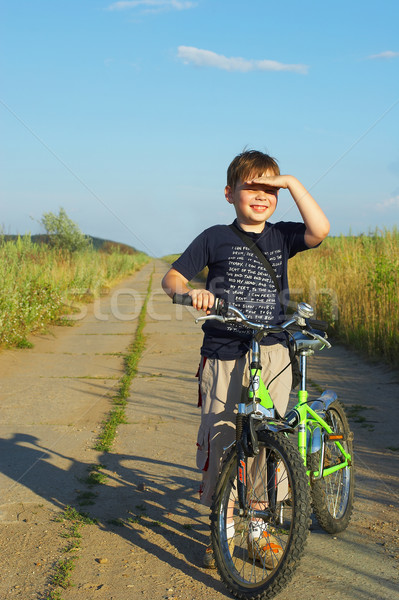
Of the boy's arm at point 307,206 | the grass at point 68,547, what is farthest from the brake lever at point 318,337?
the grass at point 68,547

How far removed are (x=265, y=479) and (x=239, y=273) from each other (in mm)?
950

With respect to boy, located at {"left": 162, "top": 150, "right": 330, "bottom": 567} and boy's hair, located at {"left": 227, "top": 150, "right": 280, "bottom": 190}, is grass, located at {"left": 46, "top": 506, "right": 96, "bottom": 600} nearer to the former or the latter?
boy, located at {"left": 162, "top": 150, "right": 330, "bottom": 567}

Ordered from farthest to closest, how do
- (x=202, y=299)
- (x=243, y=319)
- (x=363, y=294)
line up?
(x=363, y=294)
(x=243, y=319)
(x=202, y=299)

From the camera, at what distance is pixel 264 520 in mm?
2898

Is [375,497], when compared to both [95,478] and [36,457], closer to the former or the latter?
[95,478]

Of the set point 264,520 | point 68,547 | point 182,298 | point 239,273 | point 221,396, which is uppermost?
point 239,273

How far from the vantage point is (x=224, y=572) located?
2.72 metres

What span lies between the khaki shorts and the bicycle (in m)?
0.10

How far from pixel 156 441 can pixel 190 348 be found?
4.93 meters

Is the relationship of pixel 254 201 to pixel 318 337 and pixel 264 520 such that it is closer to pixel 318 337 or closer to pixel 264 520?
pixel 318 337

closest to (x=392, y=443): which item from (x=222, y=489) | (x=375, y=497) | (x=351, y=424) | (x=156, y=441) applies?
(x=351, y=424)

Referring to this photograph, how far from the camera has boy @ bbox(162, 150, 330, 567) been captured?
9.77ft

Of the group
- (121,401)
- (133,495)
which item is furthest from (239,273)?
(121,401)

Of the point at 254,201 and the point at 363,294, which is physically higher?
the point at 254,201
